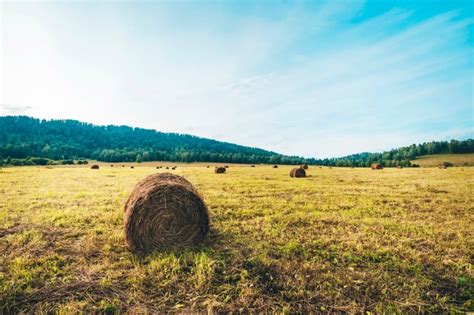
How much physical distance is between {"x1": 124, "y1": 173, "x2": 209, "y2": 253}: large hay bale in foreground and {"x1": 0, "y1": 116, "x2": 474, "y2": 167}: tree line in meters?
75.5

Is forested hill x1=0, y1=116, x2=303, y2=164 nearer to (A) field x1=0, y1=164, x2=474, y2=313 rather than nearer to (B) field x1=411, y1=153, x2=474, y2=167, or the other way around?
(B) field x1=411, y1=153, x2=474, y2=167

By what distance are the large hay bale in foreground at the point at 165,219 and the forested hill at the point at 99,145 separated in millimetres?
84579

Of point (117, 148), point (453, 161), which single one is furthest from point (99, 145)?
point (453, 161)

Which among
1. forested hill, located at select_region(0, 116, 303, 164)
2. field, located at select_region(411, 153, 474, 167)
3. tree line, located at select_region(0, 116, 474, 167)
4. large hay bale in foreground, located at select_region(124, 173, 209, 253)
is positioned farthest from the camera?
forested hill, located at select_region(0, 116, 303, 164)

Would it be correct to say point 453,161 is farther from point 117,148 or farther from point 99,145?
point 99,145

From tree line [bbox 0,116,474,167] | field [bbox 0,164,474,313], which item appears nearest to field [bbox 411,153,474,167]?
tree line [bbox 0,116,474,167]

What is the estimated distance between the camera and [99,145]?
120688 mm

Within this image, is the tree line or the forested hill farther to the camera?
the forested hill

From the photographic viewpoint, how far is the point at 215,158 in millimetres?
94062

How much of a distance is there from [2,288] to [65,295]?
3.52ft

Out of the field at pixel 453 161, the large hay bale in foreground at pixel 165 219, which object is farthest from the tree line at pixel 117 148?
the large hay bale in foreground at pixel 165 219

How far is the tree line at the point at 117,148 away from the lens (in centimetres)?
8369

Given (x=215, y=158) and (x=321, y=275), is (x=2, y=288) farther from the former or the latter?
(x=215, y=158)

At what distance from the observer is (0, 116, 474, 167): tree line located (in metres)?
83.7
